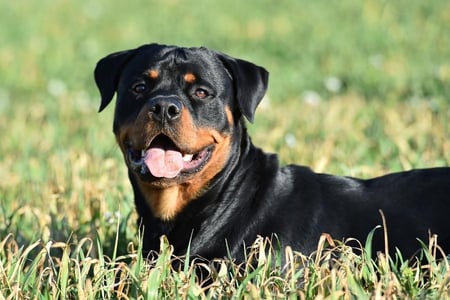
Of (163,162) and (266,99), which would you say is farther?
(266,99)

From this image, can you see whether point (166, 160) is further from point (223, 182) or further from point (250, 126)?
point (250, 126)

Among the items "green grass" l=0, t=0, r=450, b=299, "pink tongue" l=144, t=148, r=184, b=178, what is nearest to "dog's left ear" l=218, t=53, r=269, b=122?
"pink tongue" l=144, t=148, r=184, b=178

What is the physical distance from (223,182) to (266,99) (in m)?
5.03

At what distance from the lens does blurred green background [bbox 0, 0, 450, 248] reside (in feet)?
20.8

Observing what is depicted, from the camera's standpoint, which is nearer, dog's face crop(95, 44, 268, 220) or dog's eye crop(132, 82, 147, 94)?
dog's face crop(95, 44, 268, 220)

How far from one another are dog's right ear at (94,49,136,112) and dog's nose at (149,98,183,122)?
61 centimetres

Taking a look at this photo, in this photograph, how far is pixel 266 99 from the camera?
9.62 metres

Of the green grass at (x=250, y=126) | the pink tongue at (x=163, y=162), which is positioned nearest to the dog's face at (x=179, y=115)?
the pink tongue at (x=163, y=162)

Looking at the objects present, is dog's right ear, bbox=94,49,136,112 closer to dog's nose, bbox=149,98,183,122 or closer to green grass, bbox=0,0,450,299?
dog's nose, bbox=149,98,183,122

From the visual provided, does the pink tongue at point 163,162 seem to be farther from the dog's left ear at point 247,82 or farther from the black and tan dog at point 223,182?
the dog's left ear at point 247,82

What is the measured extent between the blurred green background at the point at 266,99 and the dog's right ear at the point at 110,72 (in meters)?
0.65

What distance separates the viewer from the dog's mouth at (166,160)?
4.49m

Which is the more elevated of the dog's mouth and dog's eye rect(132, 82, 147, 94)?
dog's eye rect(132, 82, 147, 94)

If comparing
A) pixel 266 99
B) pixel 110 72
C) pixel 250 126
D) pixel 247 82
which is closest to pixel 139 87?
pixel 110 72
